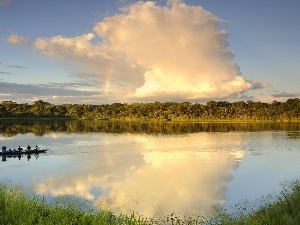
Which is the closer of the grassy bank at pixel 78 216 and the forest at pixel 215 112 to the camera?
the grassy bank at pixel 78 216

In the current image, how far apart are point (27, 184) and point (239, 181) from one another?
17.5m

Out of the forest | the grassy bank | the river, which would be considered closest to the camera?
the grassy bank

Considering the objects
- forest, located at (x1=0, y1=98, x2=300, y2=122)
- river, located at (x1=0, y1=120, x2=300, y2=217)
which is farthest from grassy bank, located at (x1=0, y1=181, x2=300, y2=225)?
forest, located at (x1=0, y1=98, x2=300, y2=122)

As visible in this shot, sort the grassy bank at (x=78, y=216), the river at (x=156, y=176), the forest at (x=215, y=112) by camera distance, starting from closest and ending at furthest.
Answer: the grassy bank at (x=78, y=216)
the river at (x=156, y=176)
the forest at (x=215, y=112)

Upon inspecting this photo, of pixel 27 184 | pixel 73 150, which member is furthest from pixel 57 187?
pixel 73 150

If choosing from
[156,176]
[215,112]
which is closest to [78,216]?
[156,176]

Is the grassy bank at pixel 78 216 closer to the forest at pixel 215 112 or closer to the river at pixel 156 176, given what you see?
the river at pixel 156 176

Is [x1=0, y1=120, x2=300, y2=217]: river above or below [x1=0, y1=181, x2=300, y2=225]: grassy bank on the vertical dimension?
below

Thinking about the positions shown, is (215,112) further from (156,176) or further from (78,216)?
(78,216)

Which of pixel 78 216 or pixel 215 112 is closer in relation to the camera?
pixel 78 216

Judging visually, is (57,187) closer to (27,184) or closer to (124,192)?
(27,184)

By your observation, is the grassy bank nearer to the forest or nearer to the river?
the river

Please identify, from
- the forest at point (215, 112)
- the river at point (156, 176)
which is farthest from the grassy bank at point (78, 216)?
the forest at point (215, 112)

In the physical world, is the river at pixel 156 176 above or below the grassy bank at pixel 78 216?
below
